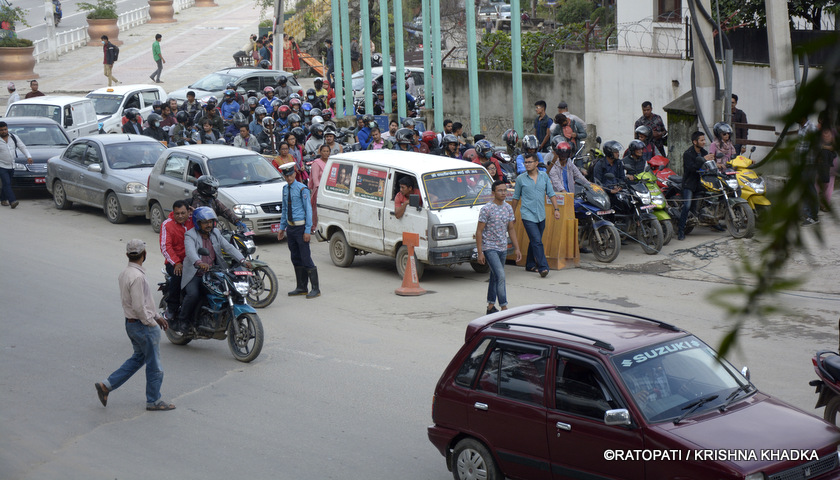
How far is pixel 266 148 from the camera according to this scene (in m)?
20.9

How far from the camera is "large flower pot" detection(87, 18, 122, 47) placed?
4781cm

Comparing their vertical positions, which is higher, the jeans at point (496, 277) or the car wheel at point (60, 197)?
the car wheel at point (60, 197)

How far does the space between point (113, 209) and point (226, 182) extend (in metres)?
3.01

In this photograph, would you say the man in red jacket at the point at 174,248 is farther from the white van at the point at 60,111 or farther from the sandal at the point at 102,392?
the white van at the point at 60,111

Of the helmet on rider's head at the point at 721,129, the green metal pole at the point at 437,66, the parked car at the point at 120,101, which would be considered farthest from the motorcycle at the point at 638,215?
the parked car at the point at 120,101

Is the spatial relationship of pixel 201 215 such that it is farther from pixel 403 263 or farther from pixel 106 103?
pixel 106 103

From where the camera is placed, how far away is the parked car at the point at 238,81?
3006cm

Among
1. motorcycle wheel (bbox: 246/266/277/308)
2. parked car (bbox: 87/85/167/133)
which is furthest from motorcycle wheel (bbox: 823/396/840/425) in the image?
parked car (bbox: 87/85/167/133)

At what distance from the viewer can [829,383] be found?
271 inches

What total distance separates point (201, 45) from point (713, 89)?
3570cm

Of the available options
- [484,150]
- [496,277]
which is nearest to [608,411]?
[496,277]

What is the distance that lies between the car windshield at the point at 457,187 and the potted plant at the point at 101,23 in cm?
3824

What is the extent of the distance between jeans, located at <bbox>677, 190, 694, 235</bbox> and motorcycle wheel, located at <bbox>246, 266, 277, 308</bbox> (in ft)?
21.5

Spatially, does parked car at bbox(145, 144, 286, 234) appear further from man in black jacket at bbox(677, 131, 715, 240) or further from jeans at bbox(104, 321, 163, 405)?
jeans at bbox(104, 321, 163, 405)
